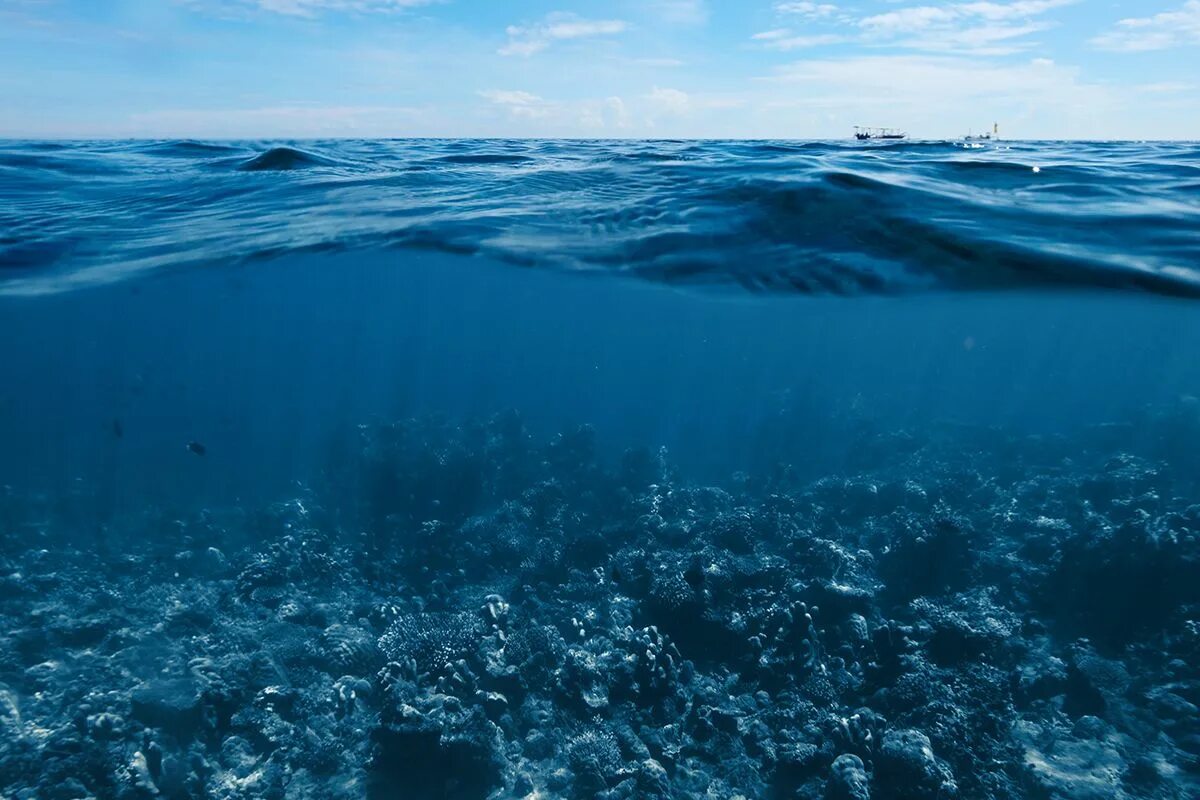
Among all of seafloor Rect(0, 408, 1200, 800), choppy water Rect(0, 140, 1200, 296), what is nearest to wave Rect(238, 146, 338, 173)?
choppy water Rect(0, 140, 1200, 296)

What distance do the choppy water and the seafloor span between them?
428 cm

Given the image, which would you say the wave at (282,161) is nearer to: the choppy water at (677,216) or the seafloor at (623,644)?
the choppy water at (677,216)

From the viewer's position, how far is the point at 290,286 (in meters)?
20.0

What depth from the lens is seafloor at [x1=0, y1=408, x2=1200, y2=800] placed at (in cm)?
684

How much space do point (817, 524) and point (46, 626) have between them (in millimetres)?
11649

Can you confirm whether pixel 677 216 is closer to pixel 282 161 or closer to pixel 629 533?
pixel 629 533

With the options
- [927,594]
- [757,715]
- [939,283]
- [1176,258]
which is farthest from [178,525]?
[1176,258]

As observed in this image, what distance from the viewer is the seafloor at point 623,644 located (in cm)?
684

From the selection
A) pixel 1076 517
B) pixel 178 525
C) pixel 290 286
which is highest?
pixel 290 286

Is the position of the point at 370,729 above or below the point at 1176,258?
below

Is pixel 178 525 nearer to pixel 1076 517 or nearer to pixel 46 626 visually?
pixel 46 626

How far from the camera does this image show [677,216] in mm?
12836

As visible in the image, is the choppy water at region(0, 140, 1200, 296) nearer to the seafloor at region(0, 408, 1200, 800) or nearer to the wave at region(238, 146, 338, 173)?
the wave at region(238, 146, 338, 173)

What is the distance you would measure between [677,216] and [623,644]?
8098 mm
